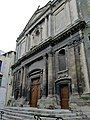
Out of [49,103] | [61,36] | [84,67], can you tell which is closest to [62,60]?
[61,36]

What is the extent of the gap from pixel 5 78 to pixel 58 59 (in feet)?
38.2

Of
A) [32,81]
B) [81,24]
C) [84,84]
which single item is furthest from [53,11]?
[84,84]

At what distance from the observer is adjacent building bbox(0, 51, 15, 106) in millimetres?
19861

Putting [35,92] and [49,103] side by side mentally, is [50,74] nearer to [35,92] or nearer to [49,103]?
[49,103]

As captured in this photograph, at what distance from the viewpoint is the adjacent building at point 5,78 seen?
19.9 metres

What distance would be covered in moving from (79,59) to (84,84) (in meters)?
2.01

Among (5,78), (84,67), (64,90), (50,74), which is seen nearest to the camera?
(84,67)

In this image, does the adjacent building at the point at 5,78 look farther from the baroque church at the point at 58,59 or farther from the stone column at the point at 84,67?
the stone column at the point at 84,67

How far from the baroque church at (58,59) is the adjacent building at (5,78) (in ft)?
9.49

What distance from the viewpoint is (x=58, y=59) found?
12.5m

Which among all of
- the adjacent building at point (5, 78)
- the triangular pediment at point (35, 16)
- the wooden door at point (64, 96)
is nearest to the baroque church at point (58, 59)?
the wooden door at point (64, 96)

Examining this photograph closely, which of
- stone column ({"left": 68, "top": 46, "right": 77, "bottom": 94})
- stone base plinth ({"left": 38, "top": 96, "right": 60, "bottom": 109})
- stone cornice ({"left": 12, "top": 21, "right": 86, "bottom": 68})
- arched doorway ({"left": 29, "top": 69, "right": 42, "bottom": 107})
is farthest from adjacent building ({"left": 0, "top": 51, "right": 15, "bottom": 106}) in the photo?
stone column ({"left": 68, "top": 46, "right": 77, "bottom": 94})

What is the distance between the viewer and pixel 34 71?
602 inches

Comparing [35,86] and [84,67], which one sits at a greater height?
[84,67]
